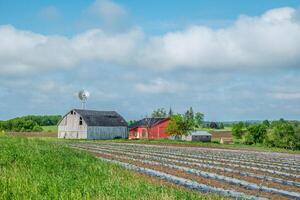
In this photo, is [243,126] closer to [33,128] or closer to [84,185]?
[33,128]

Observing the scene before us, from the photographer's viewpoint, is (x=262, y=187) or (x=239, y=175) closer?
(x=262, y=187)

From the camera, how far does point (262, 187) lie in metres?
14.1

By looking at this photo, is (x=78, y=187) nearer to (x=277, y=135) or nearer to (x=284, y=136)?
(x=284, y=136)

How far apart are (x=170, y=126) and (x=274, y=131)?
1881 centimetres

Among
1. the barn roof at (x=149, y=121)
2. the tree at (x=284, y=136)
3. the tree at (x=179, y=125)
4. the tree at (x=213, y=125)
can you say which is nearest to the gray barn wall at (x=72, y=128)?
the tree at (x=179, y=125)

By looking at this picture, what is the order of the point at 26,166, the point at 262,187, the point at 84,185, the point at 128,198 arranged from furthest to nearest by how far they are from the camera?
1. the point at 26,166
2. the point at 262,187
3. the point at 84,185
4. the point at 128,198

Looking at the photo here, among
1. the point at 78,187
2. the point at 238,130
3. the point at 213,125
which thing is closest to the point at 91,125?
the point at 238,130

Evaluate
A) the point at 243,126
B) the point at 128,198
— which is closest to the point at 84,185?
the point at 128,198

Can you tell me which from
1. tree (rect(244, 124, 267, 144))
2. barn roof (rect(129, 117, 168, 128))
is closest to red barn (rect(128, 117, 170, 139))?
barn roof (rect(129, 117, 168, 128))

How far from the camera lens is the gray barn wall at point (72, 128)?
6669 centimetres

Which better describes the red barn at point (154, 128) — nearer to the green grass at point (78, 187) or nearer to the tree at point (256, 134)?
the tree at point (256, 134)

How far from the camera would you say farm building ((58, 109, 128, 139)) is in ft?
219

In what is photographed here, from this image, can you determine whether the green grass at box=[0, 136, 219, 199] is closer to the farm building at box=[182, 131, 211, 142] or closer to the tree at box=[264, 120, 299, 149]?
the tree at box=[264, 120, 299, 149]

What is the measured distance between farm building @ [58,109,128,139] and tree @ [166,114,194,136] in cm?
869
